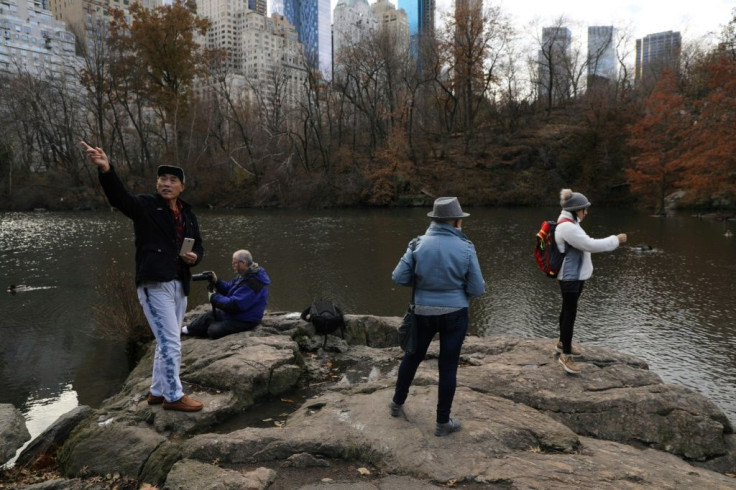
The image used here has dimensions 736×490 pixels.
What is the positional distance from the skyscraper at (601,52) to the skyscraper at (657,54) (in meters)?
3.08

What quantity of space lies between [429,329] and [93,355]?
23.1ft

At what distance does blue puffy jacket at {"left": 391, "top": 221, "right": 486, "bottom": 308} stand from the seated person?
9.20ft

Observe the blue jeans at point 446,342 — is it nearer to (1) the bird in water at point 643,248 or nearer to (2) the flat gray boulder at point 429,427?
(2) the flat gray boulder at point 429,427

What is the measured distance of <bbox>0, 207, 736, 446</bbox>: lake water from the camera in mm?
7273

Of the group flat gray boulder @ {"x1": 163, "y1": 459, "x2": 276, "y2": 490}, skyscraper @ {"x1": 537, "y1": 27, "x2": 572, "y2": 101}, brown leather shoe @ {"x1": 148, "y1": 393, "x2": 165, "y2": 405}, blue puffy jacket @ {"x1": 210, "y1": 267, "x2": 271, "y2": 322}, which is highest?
skyscraper @ {"x1": 537, "y1": 27, "x2": 572, "y2": 101}

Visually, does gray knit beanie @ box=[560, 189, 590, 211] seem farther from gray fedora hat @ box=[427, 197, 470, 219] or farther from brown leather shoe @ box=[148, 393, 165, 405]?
brown leather shoe @ box=[148, 393, 165, 405]

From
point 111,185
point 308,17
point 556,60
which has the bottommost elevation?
point 111,185

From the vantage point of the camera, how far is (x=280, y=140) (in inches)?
1822

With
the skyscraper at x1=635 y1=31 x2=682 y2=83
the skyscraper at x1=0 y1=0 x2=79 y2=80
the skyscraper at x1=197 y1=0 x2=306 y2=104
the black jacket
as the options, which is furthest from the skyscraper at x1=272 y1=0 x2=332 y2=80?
the black jacket

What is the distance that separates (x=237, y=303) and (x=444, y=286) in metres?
3.31

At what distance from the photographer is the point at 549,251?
16.9 feet

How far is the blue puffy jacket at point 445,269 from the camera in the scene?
3.62 m

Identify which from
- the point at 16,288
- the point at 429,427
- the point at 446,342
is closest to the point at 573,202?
the point at 446,342

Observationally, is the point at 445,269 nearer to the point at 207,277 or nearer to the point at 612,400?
the point at 612,400
